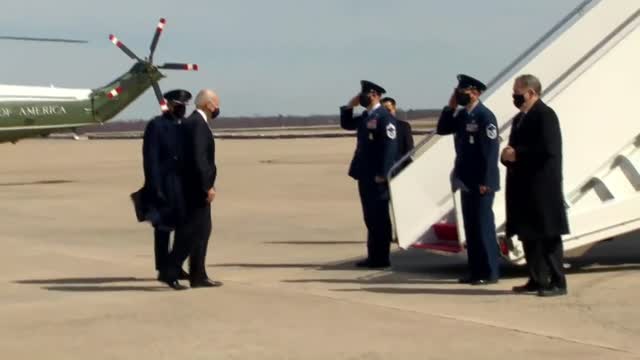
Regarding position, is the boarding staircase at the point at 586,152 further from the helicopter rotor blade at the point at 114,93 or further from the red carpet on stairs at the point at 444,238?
the helicopter rotor blade at the point at 114,93

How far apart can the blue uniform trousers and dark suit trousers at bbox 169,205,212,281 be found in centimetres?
242

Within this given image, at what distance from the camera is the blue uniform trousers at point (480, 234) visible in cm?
1008

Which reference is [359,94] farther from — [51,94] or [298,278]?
[51,94]

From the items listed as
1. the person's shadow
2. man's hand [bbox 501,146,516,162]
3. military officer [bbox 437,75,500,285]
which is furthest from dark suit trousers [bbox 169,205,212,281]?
man's hand [bbox 501,146,516,162]

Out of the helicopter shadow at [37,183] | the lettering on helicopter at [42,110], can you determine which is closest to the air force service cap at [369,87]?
the helicopter shadow at [37,183]

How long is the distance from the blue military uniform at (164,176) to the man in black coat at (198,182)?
92 millimetres

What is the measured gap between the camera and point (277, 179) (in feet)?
104

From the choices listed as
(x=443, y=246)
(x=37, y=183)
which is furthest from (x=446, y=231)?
(x=37, y=183)

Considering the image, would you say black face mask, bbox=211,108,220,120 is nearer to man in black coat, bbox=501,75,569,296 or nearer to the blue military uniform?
the blue military uniform

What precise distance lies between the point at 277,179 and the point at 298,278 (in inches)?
808

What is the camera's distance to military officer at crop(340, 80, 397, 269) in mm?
A: 11812

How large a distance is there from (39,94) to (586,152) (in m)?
29.3

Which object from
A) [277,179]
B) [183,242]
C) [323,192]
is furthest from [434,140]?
[277,179]

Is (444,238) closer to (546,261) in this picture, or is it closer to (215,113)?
(546,261)
